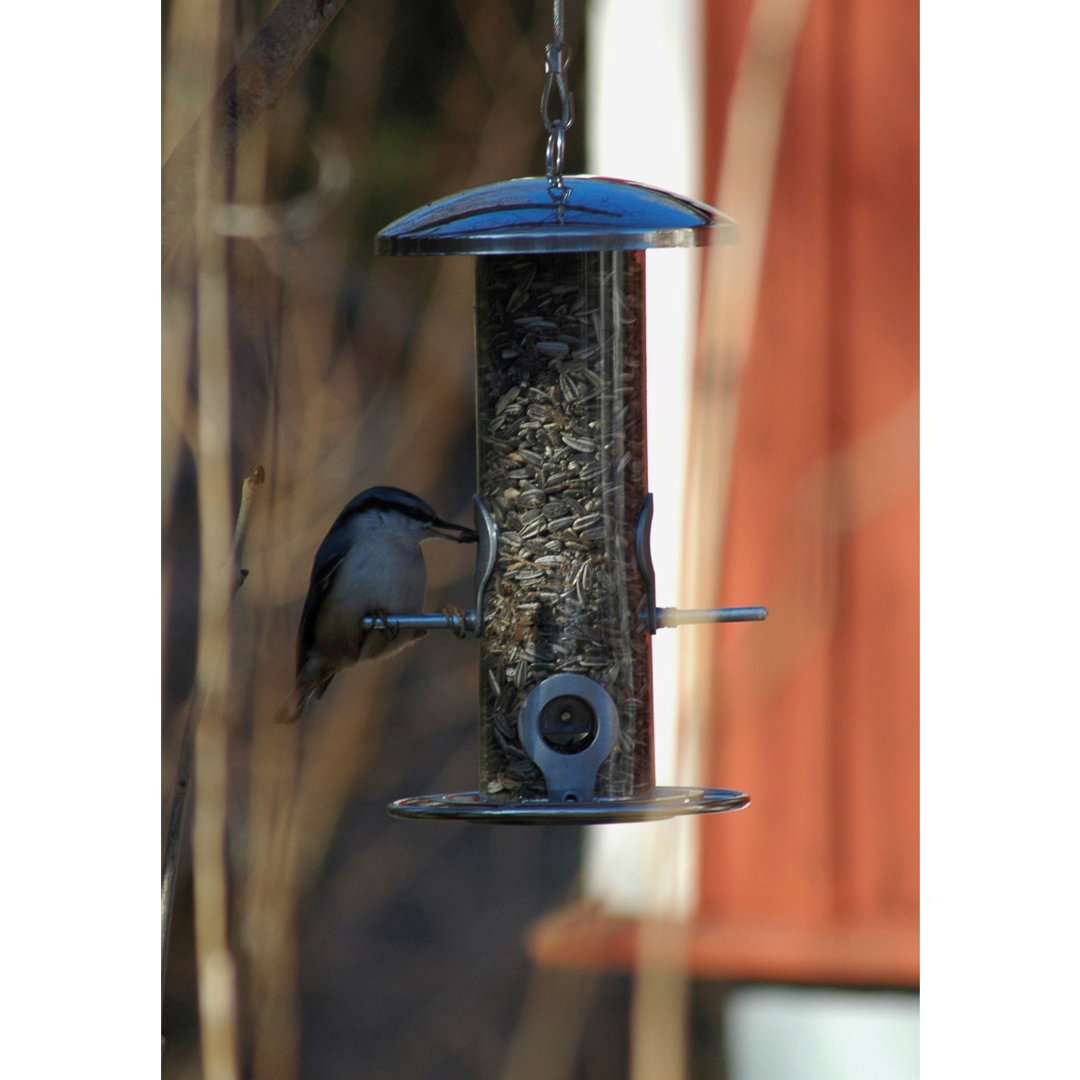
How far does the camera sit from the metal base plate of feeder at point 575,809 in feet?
4.96

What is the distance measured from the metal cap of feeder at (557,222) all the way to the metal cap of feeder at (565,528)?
0.17 metres

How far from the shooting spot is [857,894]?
9.22 feet

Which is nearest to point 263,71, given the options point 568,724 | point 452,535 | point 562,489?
point 562,489

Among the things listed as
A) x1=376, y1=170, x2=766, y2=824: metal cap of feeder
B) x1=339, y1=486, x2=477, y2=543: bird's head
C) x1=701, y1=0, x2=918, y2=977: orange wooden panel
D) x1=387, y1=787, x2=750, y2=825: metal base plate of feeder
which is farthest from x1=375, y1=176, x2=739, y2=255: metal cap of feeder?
x1=701, y1=0, x2=918, y2=977: orange wooden panel

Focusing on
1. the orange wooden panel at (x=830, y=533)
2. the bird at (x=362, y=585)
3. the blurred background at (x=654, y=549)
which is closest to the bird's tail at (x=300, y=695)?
the bird at (x=362, y=585)

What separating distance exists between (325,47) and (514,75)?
39 centimetres

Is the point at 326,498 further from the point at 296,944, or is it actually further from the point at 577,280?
the point at 577,280

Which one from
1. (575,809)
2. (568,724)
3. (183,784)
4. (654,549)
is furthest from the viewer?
(654,549)

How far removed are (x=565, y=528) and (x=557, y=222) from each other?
1.25 feet

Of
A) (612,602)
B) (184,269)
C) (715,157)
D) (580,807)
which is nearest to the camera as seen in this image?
(580,807)

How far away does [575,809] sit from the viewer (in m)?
1.54

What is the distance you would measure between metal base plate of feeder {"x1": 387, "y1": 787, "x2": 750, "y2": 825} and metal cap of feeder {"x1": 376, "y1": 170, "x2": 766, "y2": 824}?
0.10 m

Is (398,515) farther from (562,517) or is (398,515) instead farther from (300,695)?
(562,517)

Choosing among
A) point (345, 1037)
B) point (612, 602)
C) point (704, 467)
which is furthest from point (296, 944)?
point (612, 602)
